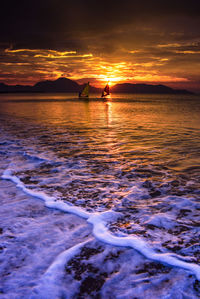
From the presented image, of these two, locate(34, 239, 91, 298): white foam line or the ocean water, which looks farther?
the ocean water

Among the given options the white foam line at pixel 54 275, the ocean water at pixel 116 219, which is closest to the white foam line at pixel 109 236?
the ocean water at pixel 116 219

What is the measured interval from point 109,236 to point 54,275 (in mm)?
1224

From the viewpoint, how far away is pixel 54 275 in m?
2.88

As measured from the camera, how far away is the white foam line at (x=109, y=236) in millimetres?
3102

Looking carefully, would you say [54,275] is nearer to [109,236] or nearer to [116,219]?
[109,236]

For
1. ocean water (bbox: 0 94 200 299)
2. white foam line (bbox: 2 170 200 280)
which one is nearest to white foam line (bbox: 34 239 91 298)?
ocean water (bbox: 0 94 200 299)

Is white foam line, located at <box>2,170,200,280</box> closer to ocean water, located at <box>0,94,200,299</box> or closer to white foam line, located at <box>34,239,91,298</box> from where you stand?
ocean water, located at <box>0,94,200,299</box>

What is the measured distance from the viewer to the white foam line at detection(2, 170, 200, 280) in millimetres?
3102

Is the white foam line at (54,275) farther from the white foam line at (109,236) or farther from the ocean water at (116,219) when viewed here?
the white foam line at (109,236)

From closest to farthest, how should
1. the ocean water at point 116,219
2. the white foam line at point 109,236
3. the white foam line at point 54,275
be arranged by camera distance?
the white foam line at point 54,275
the ocean water at point 116,219
the white foam line at point 109,236

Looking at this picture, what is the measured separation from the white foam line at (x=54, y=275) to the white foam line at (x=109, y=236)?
62 cm

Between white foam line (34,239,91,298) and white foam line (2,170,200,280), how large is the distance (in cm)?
62

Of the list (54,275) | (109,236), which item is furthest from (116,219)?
→ (54,275)

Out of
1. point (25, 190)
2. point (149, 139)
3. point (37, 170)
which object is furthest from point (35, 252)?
point (149, 139)
